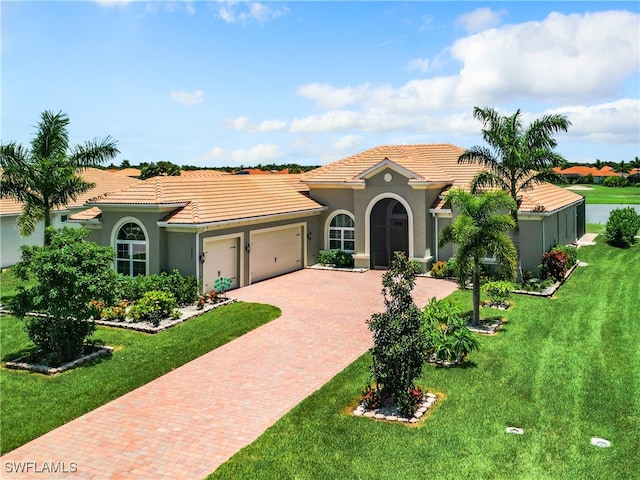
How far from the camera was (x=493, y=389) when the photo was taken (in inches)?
490

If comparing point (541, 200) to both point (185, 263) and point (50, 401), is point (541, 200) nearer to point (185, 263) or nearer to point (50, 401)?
point (185, 263)

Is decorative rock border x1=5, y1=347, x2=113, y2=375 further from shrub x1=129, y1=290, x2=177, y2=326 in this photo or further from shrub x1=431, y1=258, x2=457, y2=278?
shrub x1=431, y1=258, x2=457, y2=278

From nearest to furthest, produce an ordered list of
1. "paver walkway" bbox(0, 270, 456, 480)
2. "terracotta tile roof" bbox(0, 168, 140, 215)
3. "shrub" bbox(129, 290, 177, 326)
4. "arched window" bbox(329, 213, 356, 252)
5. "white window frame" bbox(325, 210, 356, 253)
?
"paver walkway" bbox(0, 270, 456, 480) → "shrub" bbox(129, 290, 177, 326) → "terracotta tile roof" bbox(0, 168, 140, 215) → "white window frame" bbox(325, 210, 356, 253) → "arched window" bbox(329, 213, 356, 252)

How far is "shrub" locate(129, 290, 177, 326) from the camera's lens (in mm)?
18406

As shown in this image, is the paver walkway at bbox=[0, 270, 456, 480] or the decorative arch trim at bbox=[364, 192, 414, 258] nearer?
the paver walkway at bbox=[0, 270, 456, 480]

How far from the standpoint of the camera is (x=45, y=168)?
21219 mm

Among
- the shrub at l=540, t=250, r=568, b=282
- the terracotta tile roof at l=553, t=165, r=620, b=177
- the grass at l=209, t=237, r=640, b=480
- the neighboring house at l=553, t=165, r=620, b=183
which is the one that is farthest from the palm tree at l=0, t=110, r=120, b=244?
the terracotta tile roof at l=553, t=165, r=620, b=177

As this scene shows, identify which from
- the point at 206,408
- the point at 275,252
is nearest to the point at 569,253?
the point at 275,252

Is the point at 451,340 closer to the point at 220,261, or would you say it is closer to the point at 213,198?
the point at 220,261

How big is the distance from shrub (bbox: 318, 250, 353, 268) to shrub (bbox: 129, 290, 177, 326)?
1223cm

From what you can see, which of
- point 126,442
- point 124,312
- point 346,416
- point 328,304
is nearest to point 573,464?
point 346,416

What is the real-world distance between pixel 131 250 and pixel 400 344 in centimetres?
1553

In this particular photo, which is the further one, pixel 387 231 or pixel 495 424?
pixel 387 231

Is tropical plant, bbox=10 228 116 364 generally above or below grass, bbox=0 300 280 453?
above
